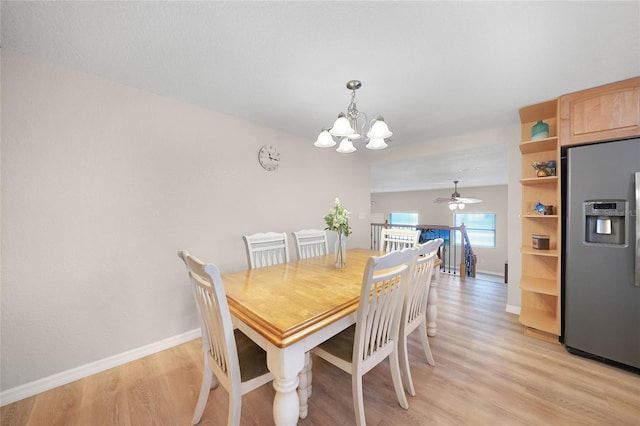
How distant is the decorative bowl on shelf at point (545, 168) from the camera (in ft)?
7.70

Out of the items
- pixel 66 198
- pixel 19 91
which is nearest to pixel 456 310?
pixel 66 198

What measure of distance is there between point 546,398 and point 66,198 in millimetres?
3590

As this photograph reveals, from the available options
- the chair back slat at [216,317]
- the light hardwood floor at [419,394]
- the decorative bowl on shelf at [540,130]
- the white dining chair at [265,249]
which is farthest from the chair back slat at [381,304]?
the decorative bowl on shelf at [540,130]

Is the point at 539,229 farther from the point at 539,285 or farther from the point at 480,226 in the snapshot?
the point at 480,226

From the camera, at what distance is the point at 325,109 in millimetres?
2385

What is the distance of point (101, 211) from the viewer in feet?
5.98

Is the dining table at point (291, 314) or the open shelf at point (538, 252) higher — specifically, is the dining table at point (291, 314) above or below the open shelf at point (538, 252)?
below

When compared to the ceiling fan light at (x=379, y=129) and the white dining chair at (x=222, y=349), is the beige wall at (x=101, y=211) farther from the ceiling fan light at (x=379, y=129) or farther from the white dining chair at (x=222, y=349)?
the ceiling fan light at (x=379, y=129)

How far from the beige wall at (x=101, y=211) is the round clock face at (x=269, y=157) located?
0.17 meters

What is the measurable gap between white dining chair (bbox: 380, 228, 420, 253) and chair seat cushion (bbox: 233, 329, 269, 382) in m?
1.77

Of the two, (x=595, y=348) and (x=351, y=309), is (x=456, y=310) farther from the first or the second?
(x=351, y=309)

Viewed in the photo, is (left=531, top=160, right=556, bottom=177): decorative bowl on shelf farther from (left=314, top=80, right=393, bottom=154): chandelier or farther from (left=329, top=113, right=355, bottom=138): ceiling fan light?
(left=329, top=113, right=355, bottom=138): ceiling fan light

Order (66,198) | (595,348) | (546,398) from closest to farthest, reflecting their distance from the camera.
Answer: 1. (546,398)
2. (66,198)
3. (595,348)

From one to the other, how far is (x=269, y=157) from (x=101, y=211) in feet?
5.44
